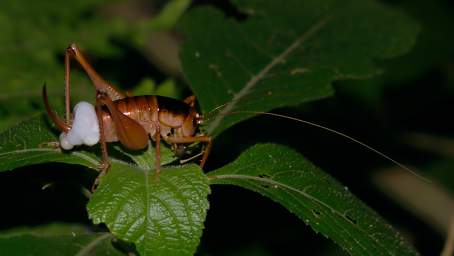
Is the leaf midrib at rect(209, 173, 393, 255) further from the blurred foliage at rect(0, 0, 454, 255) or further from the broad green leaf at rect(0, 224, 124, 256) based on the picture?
the broad green leaf at rect(0, 224, 124, 256)

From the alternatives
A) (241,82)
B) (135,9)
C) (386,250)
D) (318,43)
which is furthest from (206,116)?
(135,9)

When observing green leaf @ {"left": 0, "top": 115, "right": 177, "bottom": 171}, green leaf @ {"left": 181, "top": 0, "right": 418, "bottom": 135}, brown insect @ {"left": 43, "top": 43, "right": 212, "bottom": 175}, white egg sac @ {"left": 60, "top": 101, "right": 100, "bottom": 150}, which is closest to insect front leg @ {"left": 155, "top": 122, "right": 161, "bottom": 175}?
brown insect @ {"left": 43, "top": 43, "right": 212, "bottom": 175}

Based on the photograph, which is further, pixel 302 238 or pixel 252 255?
pixel 302 238

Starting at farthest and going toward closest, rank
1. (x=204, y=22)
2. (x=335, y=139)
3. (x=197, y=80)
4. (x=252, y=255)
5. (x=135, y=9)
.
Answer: (x=135, y=9) → (x=335, y=139) → (x=252, y=255) → (x=204, y=22) → (x=197, y=80)

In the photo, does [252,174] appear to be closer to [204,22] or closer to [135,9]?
[204,22]

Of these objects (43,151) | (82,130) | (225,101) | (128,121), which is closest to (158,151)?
(128,121)

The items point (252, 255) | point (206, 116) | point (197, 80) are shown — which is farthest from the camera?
point (252, 255)

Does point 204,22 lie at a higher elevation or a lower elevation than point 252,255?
higher
